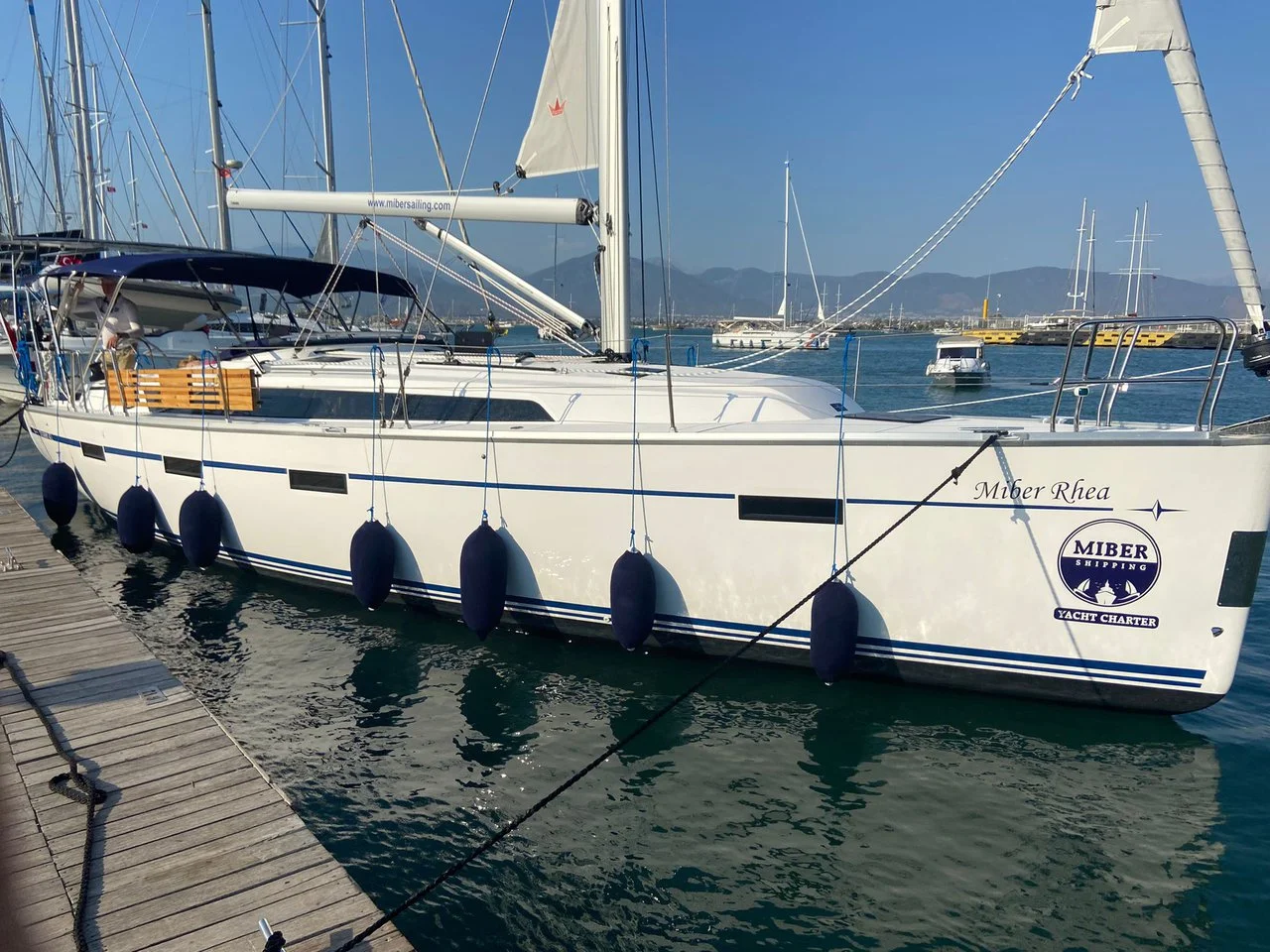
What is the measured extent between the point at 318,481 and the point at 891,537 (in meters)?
5.22

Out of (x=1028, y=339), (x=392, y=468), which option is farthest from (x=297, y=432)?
(x=1028, y=339)

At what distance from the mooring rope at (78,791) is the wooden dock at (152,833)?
3 centimetres

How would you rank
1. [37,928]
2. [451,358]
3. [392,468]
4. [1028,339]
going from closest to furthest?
[37,928]
[392,468]
[451,358]
[1028,339]

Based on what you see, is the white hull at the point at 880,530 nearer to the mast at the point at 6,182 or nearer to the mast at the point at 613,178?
the mast at the point at 613,178

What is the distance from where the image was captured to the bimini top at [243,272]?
9477mm

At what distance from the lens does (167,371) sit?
361 inches

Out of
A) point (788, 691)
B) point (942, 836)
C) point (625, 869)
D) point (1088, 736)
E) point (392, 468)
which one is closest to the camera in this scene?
point (625, 869)

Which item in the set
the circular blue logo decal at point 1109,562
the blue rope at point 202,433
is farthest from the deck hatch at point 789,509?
the blue rope at point 202,433

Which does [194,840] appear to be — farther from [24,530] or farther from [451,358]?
[24,530]

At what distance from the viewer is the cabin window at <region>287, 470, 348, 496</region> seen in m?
7.82

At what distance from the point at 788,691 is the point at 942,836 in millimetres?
1829

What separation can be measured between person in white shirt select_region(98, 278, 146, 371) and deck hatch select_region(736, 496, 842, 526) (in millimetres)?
8196

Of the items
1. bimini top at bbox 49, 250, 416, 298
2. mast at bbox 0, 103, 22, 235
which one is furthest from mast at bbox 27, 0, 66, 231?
bimini top at bbox 49, 250, 416, 298

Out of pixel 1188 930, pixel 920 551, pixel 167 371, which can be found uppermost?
pixel 167 371
